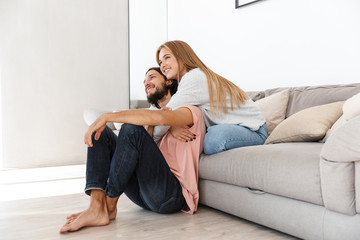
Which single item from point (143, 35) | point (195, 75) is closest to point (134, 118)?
point (195, 75)

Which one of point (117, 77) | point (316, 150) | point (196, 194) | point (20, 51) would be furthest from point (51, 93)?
point (316, 150)

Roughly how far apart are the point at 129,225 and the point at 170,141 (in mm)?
477

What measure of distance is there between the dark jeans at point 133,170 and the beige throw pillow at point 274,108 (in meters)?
0.91

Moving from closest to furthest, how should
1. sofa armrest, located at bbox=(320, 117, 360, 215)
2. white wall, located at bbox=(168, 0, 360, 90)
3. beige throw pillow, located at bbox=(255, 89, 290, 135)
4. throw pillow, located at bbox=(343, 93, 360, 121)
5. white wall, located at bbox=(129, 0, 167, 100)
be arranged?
sofa armrest, located at bbox=(320, 117, 360, 215) → throw pillow, located at bbox=(343, 93, 360, 121) → beige throw pillow, located at bbox=(255, 89, 290, 135) → white wall, located at bbox=(168, 0, 360, 90) → white wall, located at bbox=(129, 0, 167, 100)

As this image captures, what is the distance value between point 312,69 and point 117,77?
2.69 m

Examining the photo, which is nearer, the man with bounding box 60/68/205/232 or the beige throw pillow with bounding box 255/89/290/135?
the man with bounding box 60/68/205/232

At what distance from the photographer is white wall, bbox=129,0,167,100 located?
4840 millimetres

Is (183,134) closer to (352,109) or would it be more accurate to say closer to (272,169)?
(272,169)

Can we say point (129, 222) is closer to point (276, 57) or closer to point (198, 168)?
point (198, 168)

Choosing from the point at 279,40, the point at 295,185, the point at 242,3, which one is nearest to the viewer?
the point at 295,185

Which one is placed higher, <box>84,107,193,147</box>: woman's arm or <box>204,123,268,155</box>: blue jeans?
<box>84,107,193,147</box>: woman's arm

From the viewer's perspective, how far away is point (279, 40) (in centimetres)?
312

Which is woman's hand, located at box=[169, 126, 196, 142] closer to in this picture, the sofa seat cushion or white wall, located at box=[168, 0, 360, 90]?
the sofa seat cushion

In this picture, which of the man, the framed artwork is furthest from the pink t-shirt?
the framed artwork
